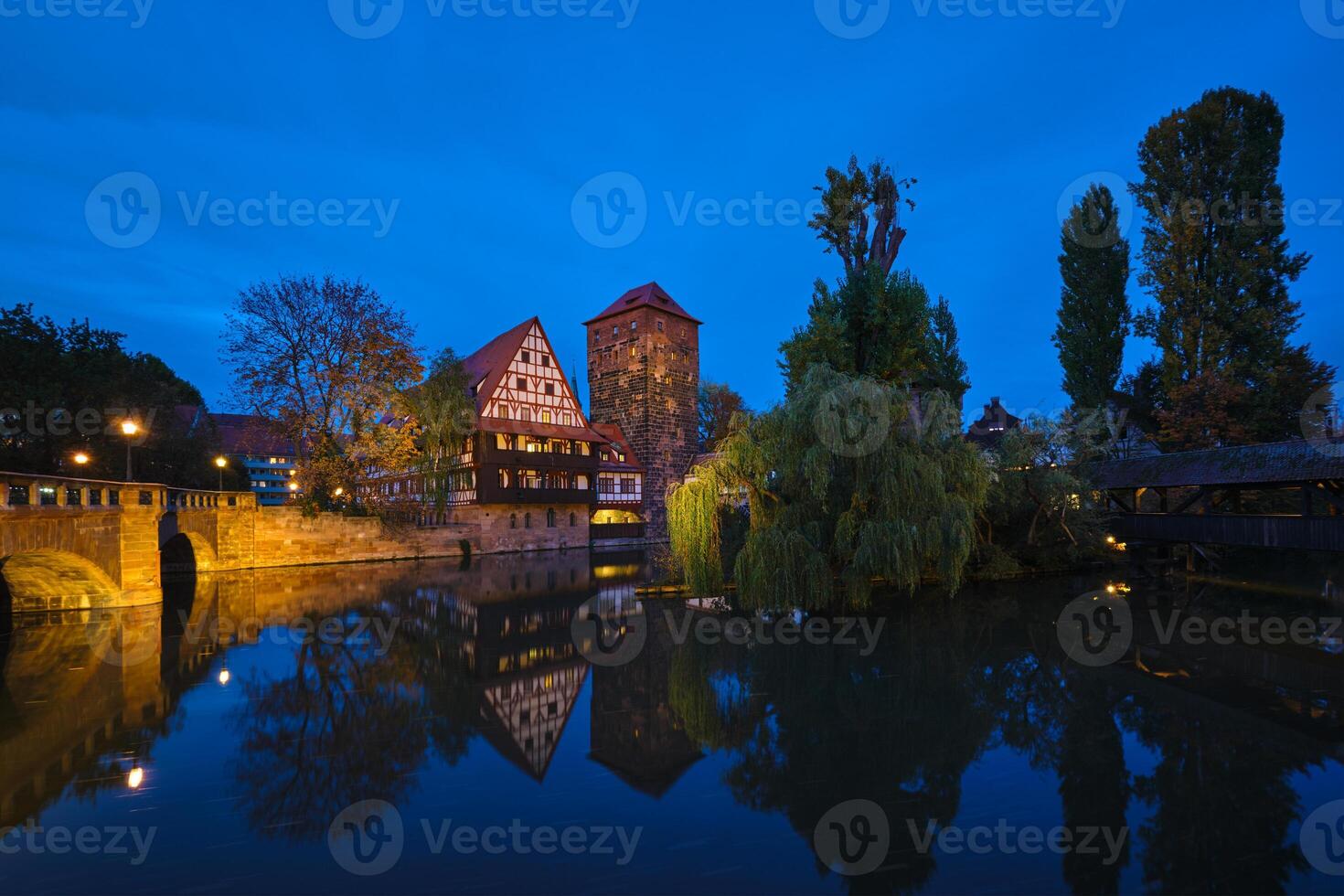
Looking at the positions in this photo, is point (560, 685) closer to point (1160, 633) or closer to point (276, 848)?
point (276, 848)

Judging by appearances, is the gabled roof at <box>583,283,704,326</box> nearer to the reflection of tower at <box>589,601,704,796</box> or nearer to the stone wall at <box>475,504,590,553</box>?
the stone wall at <box>475,504,590,553</box>

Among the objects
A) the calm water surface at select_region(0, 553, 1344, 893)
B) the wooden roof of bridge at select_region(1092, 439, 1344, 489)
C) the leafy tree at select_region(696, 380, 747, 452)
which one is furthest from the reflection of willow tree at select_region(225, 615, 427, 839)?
the leafy tree at select_region(696, 380, 747, 452)

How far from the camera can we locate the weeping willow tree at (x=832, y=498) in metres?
13.5

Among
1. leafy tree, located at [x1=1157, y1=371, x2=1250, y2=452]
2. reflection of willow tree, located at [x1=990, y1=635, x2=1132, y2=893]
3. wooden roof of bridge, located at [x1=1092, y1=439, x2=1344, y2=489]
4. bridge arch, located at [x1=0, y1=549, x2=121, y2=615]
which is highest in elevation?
leafy tree, located at [x1=1157, y1=371, x2=1250, y2=452]

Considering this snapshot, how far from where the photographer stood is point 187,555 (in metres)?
25.6

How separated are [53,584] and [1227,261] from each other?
39.1m

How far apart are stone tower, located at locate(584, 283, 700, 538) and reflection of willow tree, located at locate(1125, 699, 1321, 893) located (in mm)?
38651

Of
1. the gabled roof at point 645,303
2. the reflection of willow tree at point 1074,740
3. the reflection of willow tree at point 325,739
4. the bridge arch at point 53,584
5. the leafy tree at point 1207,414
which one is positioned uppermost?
the gabled roof at point 645,303

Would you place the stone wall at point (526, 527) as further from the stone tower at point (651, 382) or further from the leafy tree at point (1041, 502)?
the leafy tree at point (1041, 502)

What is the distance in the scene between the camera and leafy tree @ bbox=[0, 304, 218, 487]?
850 inches

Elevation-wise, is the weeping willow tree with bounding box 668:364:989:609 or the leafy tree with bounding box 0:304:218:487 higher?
the leafy tree with bounding box 0:304:218:487

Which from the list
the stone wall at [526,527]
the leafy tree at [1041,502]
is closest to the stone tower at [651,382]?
the stone wall at [526,527]

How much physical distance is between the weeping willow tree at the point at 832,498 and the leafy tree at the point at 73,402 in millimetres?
20087

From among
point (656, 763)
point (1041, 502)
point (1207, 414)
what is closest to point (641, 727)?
point (656, 763)
